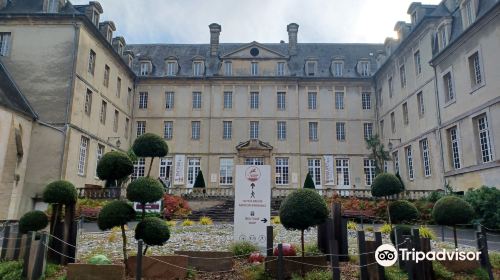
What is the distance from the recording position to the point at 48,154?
19797mm

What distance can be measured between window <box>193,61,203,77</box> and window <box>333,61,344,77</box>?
34.3ft

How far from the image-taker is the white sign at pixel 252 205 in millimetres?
9727

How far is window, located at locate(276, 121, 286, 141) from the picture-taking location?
2908 cm

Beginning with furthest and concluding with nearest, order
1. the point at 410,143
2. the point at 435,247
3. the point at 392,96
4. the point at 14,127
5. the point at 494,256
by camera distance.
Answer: the point at 392,96 → the point at 410,143 → the point at 14,127 → the point at 435,247 → the point at 494,256

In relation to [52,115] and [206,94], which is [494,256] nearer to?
[52,115]

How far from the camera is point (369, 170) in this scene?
28.2 meters

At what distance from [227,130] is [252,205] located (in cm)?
1962

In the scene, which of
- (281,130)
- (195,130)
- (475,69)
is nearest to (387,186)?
(475,69)

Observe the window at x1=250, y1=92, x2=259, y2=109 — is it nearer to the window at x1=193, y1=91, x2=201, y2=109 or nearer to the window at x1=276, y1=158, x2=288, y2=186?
the window at x1=193, y1=91, x2=201, y2=109

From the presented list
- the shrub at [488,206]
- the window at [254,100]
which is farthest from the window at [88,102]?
the shrub at [488,206]

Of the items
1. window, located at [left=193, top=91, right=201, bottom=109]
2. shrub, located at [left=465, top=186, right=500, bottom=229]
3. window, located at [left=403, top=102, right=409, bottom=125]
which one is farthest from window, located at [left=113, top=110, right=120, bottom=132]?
shrub, located at [left=465, top=186, right=500, bottom=229]

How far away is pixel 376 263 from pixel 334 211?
1900 mm

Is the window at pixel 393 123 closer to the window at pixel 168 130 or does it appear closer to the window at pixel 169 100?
the window at pixel 168 130

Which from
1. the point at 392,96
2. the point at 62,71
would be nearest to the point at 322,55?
the point at 392,96
